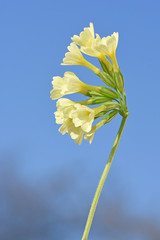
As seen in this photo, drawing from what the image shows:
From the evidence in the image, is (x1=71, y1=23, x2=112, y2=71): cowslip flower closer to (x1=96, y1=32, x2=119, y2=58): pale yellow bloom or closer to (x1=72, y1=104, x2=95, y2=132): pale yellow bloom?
(x1=96, y1=32, x2=119, y2=58): pale yellow bloom

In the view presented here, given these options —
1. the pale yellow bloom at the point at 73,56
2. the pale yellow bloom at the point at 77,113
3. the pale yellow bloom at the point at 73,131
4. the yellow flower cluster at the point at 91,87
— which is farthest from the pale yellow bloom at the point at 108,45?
the pale yellow bloom at the point at 73,131

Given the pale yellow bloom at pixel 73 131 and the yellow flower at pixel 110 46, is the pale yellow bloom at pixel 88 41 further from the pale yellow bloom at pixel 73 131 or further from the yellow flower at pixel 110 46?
the pale yellow bloom at pixel 73 131

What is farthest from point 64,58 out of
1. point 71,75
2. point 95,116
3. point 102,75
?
point 95,116

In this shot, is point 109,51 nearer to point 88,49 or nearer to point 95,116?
point 88,49

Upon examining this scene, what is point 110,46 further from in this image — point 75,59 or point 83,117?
point 83,117

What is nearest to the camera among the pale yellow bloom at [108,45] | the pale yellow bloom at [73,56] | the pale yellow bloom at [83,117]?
the pale yellow bloom at [83,117]

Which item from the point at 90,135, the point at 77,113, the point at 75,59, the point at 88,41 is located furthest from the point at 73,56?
the point at 90,135

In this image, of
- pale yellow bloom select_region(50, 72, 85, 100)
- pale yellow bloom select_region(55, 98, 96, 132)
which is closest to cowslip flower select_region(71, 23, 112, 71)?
pale yellow bloom select_region(50, 72, 85, 100)
